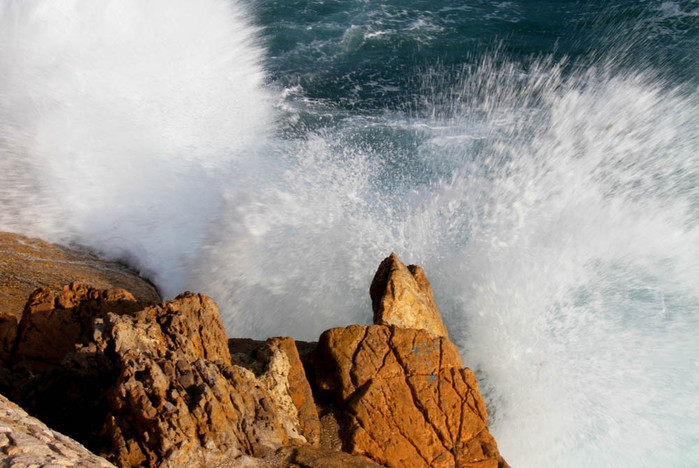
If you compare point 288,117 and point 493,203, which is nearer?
point 493,203

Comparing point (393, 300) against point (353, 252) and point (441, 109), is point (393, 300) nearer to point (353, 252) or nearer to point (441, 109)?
point (353, 252)

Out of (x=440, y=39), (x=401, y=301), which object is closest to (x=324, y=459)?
(x=401, y=301)

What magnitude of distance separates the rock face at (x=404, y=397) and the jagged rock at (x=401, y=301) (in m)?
0.26

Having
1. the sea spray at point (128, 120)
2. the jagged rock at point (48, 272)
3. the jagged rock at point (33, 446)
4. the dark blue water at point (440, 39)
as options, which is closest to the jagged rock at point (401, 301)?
the jagged rock at point (48, 272)

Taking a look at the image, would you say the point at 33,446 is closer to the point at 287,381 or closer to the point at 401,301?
the point at 287,381

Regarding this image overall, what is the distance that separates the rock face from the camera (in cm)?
600

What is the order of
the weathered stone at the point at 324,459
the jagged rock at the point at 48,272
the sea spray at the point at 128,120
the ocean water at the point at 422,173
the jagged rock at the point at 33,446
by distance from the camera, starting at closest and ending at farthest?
1. the jagged rock at the point at 33,446
2. the weathered stone at the point at 324,459
3. the jagged rock at the point at 48,272
4. the ocean water at the point at 422,173
5. the sea spray at the point at 128,120

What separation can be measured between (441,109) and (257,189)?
177 inches

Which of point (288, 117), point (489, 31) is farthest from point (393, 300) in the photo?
point (489, 31)

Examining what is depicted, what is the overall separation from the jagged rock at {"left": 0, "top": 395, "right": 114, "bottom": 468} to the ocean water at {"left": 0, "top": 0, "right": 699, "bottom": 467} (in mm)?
5174

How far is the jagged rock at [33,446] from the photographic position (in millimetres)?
3465

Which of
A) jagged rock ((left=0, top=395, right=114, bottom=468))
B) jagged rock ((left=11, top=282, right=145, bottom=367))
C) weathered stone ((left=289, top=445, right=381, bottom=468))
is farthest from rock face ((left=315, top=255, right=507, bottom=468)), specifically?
jagged rock ((left=0, top=395, right=114, bottom=468))

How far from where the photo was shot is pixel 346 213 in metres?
11.0

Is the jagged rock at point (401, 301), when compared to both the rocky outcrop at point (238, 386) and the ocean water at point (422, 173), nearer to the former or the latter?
the rocky outcrop at point (238, 386)
